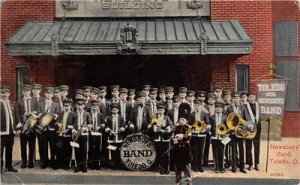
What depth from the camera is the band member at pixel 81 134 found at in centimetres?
588

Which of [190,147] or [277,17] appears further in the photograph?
[277,17]

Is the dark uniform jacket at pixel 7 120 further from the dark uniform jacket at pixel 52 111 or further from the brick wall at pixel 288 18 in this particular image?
the brick wall at pixel 288 18

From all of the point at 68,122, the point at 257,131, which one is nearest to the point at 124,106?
the point at 68,122

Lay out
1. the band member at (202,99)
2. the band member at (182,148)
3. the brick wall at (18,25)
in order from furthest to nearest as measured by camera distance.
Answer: the brick wall at (18,25)
the band member at (202,99)
the band member at (182,148)

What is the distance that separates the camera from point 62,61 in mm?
6051

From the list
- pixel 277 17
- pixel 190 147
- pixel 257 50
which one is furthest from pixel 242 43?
pixel 190 147

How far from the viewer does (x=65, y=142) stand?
5949mm

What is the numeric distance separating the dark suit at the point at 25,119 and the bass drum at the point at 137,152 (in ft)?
4.73

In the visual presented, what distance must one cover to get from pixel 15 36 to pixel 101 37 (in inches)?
53.8

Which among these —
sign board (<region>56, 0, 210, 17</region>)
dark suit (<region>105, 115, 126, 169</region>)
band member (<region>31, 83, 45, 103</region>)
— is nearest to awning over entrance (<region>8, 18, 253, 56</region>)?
sign board (<region>56, 0, 210, 17</region>)

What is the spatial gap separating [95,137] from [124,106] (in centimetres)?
65

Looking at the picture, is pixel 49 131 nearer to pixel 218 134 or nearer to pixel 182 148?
pixel 182 148

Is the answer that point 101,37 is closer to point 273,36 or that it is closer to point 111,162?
point 111,162

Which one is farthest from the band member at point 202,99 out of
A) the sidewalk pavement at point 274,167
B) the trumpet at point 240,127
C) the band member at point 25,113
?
the band member at point 25,113
